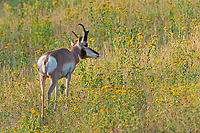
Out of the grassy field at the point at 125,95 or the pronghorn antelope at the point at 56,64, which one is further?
the pronghorn antelope at the point at 56,64

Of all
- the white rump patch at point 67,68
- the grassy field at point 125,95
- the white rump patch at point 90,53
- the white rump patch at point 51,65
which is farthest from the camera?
the white rump patch at point 90,53

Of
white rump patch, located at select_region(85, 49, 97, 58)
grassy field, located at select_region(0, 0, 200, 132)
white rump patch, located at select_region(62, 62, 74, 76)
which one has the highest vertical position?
white rump patch, located at select_region(85, 49, 97, 58)

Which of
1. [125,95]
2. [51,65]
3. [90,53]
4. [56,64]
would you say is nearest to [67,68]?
[56,64]

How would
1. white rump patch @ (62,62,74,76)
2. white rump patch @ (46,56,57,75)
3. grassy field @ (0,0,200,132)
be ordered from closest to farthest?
1. grassy field @ (0,0,200,132)
2. white rump patch @ (46,56,57,75)
3. white rump patch @ (62,62,74,76)

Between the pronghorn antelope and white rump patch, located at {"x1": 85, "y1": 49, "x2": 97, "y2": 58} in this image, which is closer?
the pronghorn antelope

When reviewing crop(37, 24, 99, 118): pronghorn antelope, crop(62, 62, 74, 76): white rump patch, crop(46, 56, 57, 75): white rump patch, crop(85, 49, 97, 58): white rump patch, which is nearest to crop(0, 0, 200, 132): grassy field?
crop(85, 49, 97, 58): white rump patch

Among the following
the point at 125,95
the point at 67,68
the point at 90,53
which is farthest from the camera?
the point at 90,53

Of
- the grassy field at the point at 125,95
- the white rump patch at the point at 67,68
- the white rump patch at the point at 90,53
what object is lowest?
the grassy field at the point at 125,95

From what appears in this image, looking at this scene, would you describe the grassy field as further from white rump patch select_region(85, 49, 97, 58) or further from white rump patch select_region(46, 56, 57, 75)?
white rump patch select_region(46, 56, 57, 75)

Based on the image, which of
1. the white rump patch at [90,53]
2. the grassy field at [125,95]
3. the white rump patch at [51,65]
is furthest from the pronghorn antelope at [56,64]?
the grassy field at [125,95]

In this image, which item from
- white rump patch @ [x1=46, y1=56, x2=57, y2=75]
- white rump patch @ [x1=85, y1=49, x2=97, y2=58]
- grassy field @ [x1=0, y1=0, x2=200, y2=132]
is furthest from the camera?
white rump patch @ [x1=85, y1=49, x2=97, y2=58]

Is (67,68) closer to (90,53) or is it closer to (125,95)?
(90,53)

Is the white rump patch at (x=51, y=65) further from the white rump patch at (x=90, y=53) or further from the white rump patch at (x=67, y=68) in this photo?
the white rump patch at (x=90, y=53)

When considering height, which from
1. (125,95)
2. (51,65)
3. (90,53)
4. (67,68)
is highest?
(90,53)
